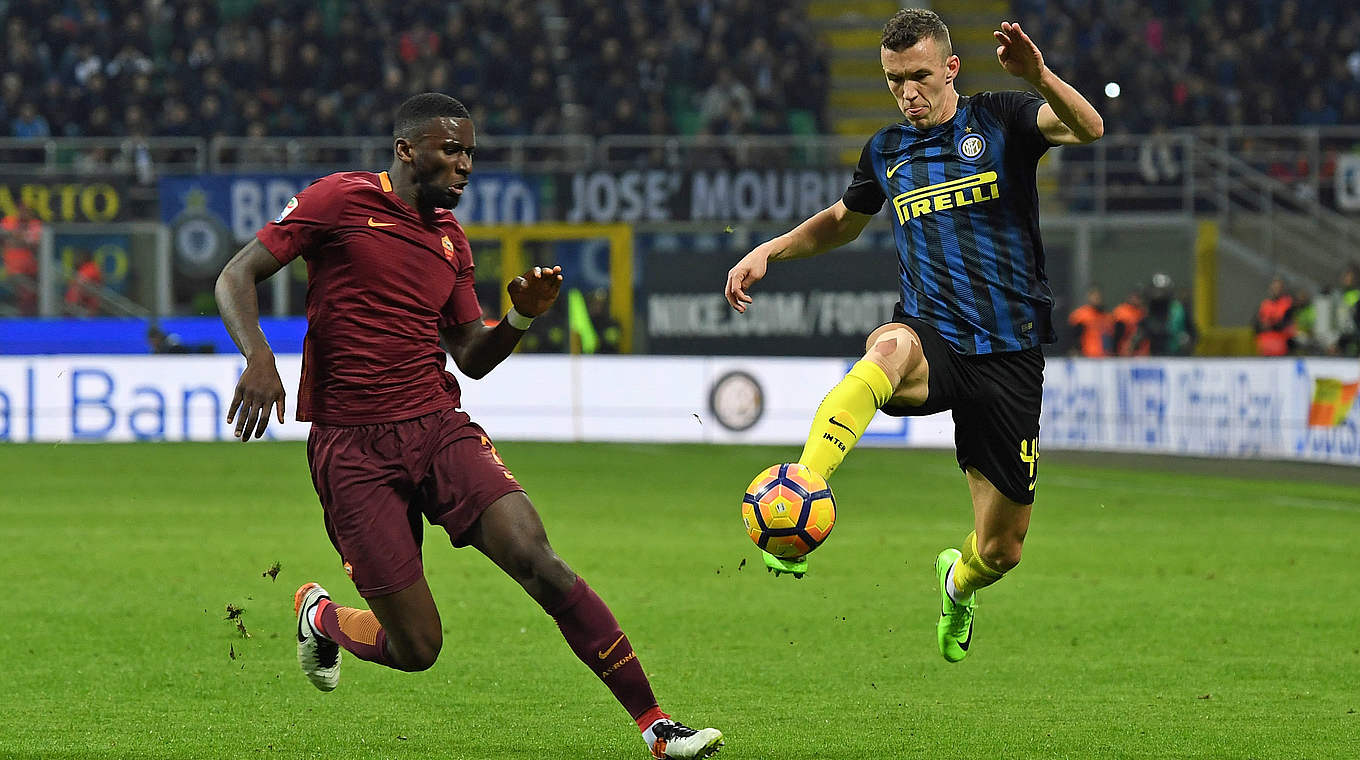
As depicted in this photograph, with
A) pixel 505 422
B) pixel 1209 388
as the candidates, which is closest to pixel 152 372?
pixel 505 422

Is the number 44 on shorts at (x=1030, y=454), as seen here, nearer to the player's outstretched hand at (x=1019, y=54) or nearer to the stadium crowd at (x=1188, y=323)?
the player's outstretched hand at (x=1019, y=54)

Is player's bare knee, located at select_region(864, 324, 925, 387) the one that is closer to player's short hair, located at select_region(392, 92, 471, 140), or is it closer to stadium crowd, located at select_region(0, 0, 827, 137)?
player's short hair, located at select_region(392, 92, 471, 140)

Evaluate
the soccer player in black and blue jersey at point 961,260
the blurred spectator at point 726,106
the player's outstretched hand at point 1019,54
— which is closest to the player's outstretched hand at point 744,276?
the soccer player in black and blue jersey at point 961,260

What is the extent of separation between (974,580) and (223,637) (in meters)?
3.45

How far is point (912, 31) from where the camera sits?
5.86 metres

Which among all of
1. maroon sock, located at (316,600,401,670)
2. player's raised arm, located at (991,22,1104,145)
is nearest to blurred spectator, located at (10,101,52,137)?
maroon sock, located at (316,600,401,670)

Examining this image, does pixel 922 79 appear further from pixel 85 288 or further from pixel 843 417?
pixel 85 288

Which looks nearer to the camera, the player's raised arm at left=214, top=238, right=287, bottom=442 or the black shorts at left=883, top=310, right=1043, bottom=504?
the player's raised arm at left=214, top=238, right=287, bottom=442

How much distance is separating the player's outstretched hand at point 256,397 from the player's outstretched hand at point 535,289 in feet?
2.84

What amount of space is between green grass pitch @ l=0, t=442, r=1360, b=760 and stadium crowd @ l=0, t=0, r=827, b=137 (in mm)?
11347

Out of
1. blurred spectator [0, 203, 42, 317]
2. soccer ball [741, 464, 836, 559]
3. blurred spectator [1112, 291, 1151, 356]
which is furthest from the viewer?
blurred spectator [0, 203, 42, 317]

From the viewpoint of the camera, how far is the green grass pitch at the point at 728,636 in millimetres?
6078

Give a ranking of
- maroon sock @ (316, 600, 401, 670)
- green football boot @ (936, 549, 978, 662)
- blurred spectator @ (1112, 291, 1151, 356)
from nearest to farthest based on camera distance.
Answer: maroon sock @ (316, 600, 401, 670)
green football boot @ (936, 549, 978, 662)
blurred spectator @ (1112, 291, 1151, 356)

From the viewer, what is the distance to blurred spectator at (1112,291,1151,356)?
22109 millimetres
